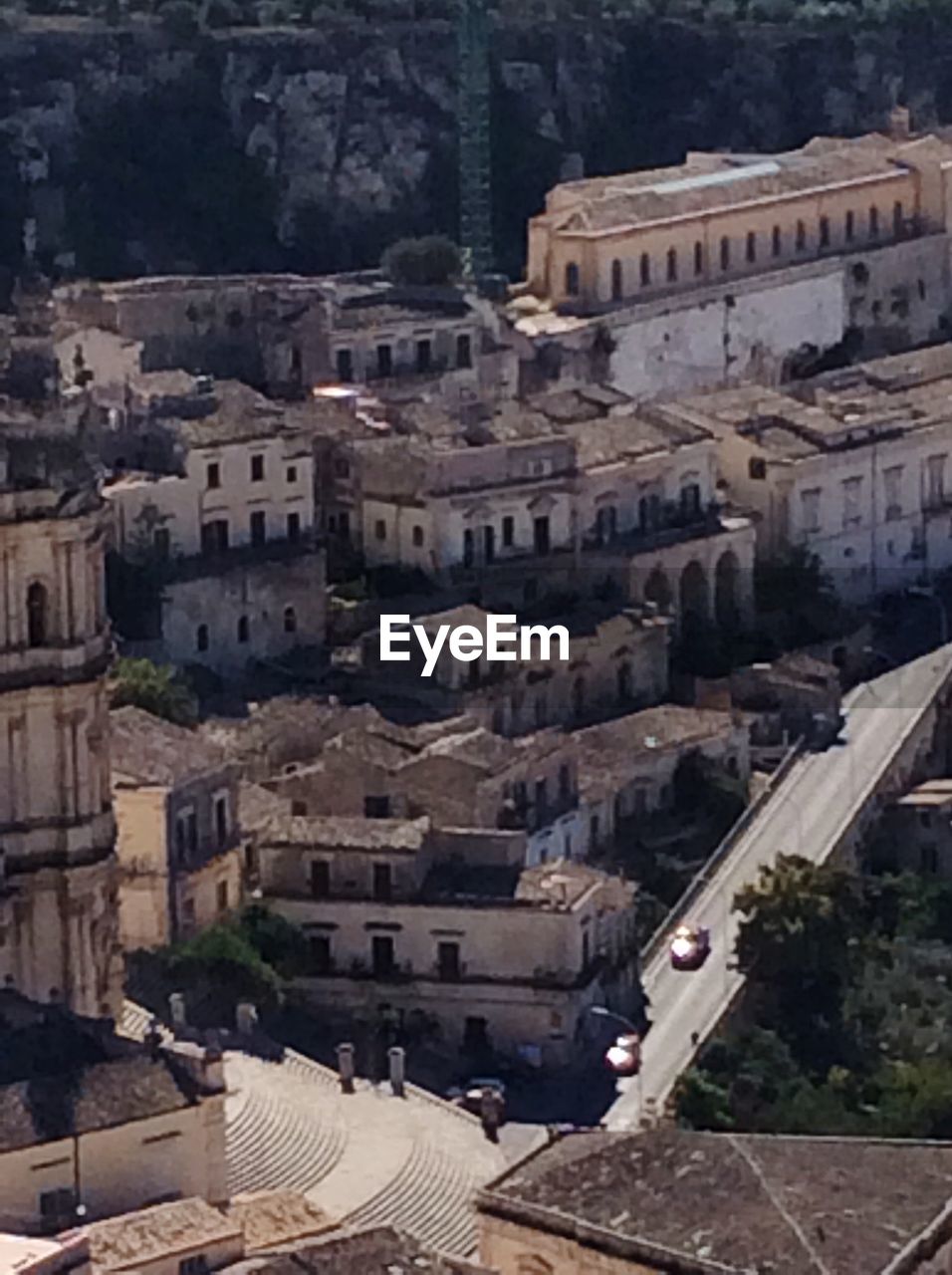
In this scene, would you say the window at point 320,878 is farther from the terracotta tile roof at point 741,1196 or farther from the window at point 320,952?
the terracotta tile roof at point 741,1196

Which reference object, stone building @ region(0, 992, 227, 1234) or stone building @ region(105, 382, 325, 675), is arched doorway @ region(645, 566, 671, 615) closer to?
stone building @ region(105, 382, 325, 675)

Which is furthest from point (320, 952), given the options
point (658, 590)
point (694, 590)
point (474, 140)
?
point (474, 140)

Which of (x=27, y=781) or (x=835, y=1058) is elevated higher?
(x=27, y=781)

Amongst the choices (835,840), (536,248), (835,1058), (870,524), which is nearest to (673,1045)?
(835,1058)

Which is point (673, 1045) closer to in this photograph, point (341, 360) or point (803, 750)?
point (803, 750)

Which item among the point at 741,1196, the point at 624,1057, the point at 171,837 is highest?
the point at 741,1196

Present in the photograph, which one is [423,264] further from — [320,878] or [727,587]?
[320,878]

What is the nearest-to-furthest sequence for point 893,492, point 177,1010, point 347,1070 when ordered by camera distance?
point 347,1070 → point 177,1010 → point 893,492
